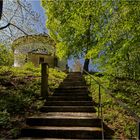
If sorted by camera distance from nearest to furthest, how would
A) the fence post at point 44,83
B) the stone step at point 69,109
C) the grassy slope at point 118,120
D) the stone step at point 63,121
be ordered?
the grassy slope at point 118,120, the stone step at point 63,121, the stone step at point 69,109, the fence post at point 44,83

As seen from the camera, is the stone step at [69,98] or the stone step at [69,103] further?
the stone step at [69,98]

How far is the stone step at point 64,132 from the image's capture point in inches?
300

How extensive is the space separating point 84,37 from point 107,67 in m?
17.0

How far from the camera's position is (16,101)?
10422 mm

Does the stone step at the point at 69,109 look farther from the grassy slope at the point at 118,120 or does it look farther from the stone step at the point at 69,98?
the stone step at the point at 69,98

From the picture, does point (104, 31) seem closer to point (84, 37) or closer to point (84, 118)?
point (84, 118)

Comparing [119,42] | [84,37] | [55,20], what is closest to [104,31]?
[119,42]

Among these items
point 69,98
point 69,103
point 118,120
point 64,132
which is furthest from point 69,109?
point 64,132

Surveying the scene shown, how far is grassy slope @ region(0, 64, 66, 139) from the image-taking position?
8.17m

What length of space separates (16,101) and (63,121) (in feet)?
8.74

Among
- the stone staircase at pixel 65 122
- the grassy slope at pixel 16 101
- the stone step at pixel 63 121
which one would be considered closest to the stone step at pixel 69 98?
the stone staircase at pixel 65 122

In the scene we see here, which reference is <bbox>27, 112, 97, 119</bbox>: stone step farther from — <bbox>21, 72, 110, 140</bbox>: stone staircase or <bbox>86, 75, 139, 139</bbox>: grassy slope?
<bbox>86, 75, 139, 139</bbox>: grassy slope

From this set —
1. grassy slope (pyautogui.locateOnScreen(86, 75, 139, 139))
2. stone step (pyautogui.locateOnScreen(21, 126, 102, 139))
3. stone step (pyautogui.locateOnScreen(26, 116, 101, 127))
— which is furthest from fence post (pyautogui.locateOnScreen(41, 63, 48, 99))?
stone step (pyautogui.locateOnScreen(21, 126, 102, 139))

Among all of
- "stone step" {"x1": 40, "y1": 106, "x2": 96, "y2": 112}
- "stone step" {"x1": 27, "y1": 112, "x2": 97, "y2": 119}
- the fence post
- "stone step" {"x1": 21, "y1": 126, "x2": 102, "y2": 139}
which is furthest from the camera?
the fence post
